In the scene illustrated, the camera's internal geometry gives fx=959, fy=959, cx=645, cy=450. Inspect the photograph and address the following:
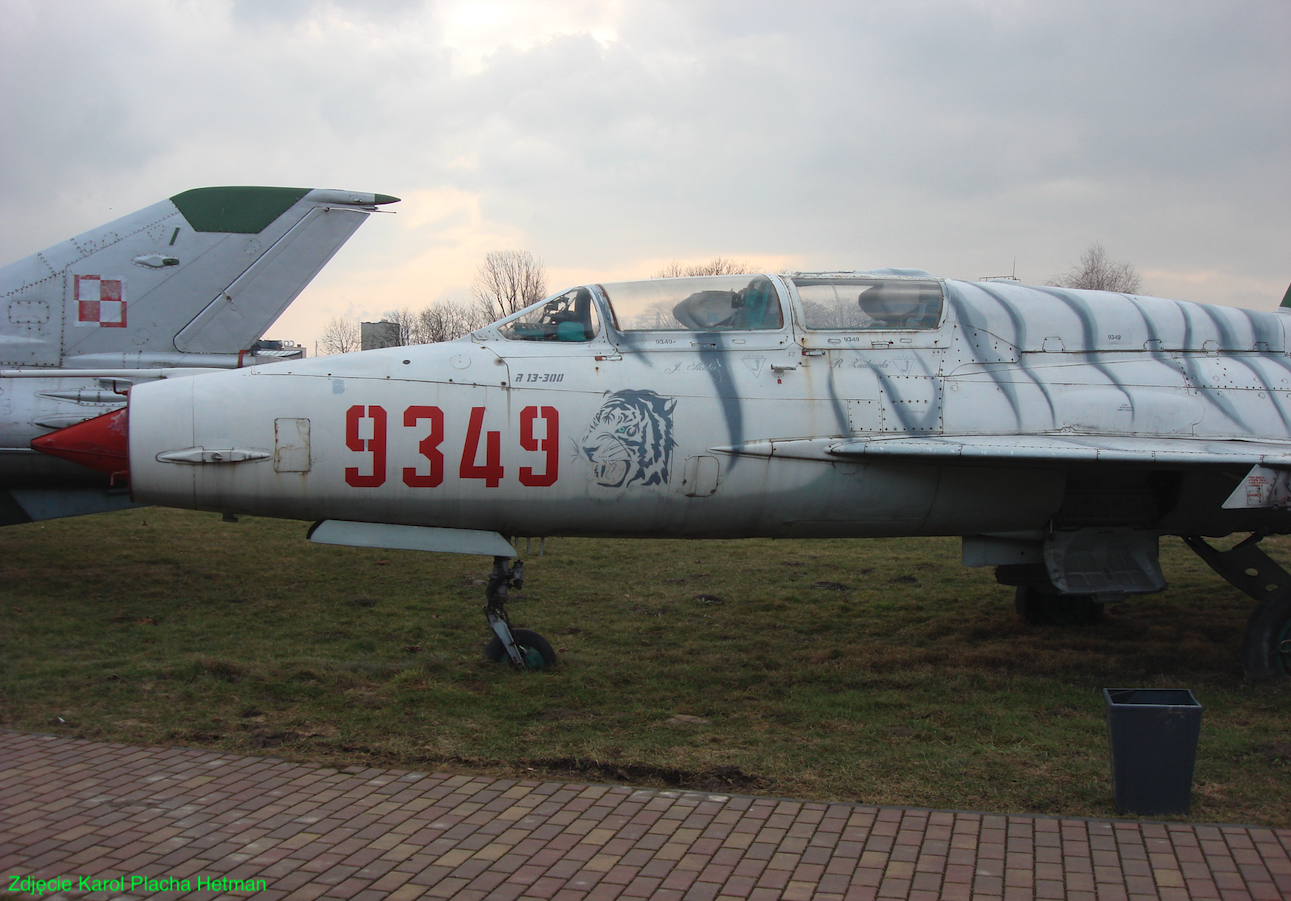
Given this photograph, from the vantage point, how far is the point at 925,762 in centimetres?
562

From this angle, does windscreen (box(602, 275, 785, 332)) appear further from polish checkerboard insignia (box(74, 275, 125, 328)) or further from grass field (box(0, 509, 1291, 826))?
polish checkerboard insignia (box(74, 275, 125, 328))

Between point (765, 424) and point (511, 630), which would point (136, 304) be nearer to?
point (511, 630)

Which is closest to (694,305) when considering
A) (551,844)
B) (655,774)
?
(655,774)

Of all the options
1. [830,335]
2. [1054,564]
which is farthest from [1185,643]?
[830,335]

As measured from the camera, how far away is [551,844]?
439 centimetres

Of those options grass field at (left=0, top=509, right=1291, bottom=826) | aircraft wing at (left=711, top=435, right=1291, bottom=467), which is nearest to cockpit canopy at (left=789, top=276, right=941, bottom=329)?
aircraft wing at (left=711, top=435, right=1291, bottom=467)

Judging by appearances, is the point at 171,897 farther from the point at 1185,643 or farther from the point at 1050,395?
the point at 1185,643

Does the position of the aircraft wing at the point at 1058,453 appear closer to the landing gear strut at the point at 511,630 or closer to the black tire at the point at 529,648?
the landing gear strut at the point at 511,630

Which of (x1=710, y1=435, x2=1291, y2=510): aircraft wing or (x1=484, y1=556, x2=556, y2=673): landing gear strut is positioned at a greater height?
(x1=710, y1=435, x2=1291, y2=510): aircraft wing

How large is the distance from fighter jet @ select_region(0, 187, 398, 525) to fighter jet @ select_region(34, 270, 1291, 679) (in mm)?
5008

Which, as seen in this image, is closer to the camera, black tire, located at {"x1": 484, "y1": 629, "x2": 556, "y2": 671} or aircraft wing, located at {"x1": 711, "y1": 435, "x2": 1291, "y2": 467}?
aircraft wing, located at {"x1": 711, "y1": 435, "x2": 1291, "y2": 467}

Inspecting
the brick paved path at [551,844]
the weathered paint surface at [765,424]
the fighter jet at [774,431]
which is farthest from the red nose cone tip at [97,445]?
the brick paved path at [551,844]

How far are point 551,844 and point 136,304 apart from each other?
1020 centimetres

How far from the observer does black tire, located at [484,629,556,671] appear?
305 inches
